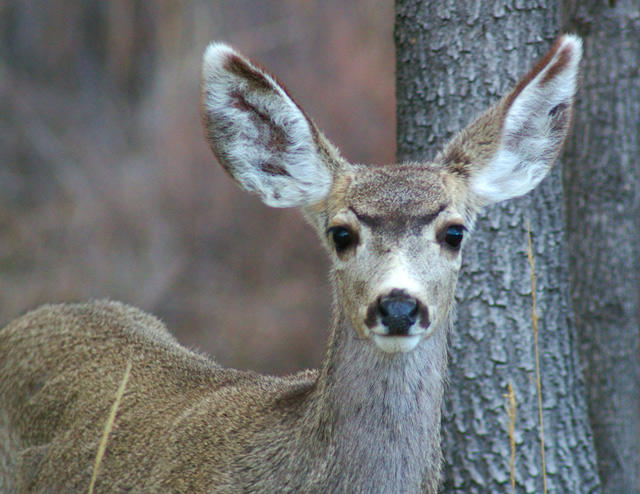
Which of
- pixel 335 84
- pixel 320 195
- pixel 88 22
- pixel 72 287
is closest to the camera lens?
pixel 320 195

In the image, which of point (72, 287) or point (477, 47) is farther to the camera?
point (72, 287)

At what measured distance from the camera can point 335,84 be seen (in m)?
13.1

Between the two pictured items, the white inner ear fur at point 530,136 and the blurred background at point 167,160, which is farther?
the blurred background at point 167,160

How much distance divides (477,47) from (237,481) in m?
2.52

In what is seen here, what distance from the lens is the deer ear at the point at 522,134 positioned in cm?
382

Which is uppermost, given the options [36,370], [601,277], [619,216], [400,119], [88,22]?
[88,22]

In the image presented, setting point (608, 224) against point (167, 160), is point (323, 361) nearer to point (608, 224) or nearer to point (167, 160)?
point (608, 224)

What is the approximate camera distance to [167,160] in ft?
40.8

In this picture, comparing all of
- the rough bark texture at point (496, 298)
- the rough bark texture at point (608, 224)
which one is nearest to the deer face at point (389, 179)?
the rough bark texture at point (496, 298)

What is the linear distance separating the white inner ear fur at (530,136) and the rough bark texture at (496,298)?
58 cm

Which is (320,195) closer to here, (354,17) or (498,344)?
(498,344)

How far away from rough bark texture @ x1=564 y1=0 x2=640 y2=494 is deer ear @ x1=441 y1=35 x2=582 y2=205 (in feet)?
6.38

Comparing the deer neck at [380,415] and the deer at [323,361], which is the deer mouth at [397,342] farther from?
the deer neck at [380,415]

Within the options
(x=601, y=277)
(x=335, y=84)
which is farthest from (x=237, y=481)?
(x=335, y=84)
